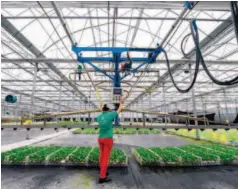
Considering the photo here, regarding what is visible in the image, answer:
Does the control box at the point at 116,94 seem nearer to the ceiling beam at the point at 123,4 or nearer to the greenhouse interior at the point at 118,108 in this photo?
the greenhouse interior at the point at 118,108

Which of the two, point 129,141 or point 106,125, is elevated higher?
point 106,125

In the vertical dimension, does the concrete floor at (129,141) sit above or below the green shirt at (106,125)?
below

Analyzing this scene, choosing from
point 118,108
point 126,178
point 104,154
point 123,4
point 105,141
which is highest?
point 123,4

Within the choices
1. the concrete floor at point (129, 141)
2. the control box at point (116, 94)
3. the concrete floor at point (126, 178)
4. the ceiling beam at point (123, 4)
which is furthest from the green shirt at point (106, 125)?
the concrete floor at point (129, 141)

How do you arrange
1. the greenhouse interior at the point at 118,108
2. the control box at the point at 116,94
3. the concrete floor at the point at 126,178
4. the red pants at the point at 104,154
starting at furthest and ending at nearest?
the control box at the point at 116,94
the greenhouse interior at the point at 118,108
the red pants at the point at 104,154
the concrete floor at the point at 126,178

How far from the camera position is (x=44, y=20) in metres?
6.61

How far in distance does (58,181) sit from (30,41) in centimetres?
752

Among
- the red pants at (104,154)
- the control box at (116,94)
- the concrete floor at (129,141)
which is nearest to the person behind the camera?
the red pants at (104,154)

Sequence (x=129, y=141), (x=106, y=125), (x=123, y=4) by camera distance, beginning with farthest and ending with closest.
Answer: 1. (x=129, y=141)
2. (x=123, y=4)
3. (x=106, y=125)

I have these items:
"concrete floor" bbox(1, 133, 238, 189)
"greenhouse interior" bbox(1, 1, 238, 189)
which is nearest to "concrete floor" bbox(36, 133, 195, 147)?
"greenhouse interior" bbox(1, 1, 238, 189)

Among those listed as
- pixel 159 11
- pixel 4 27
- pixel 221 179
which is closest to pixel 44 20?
pixel 4 27

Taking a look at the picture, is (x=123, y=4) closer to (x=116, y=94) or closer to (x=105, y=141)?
(x=116, y=94)

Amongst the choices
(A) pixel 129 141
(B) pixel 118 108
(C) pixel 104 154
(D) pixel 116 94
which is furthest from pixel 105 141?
(A) pixel 129 141

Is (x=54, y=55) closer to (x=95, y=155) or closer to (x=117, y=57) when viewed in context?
(x=117, y=57)
